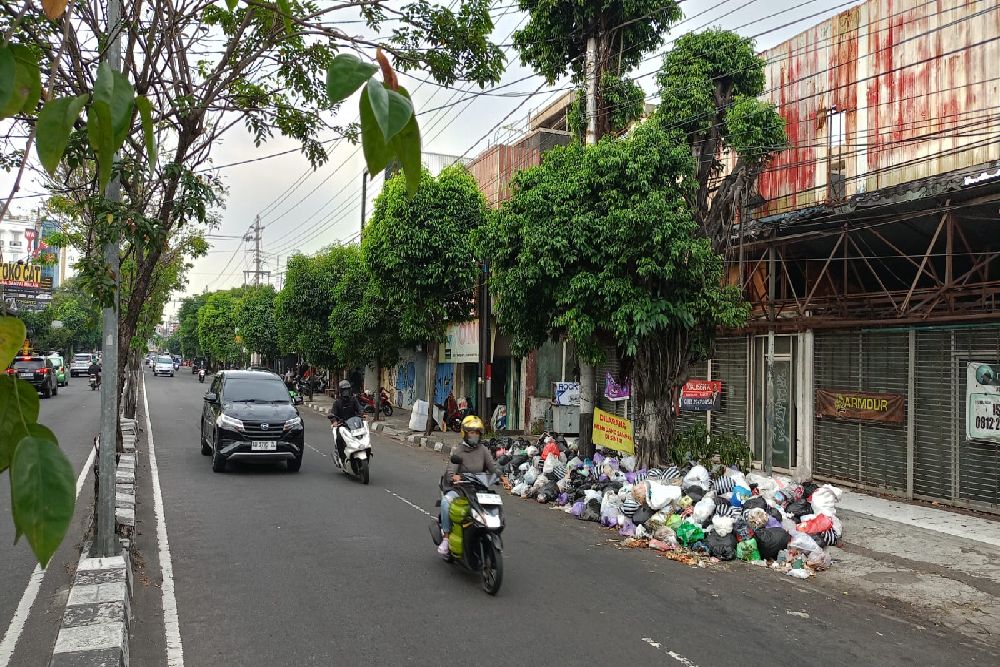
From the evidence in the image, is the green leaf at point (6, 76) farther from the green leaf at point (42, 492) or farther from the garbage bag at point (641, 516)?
the garbage bag at point (641, 516)

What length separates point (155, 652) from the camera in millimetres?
5230

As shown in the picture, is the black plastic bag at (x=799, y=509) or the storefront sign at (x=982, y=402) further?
the storefront sign at (x=982, y=402)

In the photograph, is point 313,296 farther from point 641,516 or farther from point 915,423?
point 915,423

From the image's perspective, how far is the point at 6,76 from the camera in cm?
128

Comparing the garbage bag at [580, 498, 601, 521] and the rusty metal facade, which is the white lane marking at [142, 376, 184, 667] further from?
the rusty metal facade

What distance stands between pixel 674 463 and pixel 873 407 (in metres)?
3.31

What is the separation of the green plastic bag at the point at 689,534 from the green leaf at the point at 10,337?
8.59m

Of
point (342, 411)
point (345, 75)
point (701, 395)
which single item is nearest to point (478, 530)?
point (345, 75)

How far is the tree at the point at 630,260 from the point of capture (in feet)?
36.2

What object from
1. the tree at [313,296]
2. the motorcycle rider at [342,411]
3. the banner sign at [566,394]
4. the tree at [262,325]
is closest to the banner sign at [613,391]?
the banner sign at [566,394]

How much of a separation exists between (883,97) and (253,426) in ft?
40.4

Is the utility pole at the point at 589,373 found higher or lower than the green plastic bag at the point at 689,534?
higher

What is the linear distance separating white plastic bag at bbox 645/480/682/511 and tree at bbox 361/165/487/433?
1172 cm

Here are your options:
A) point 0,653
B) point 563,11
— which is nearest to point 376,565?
point 0,653
